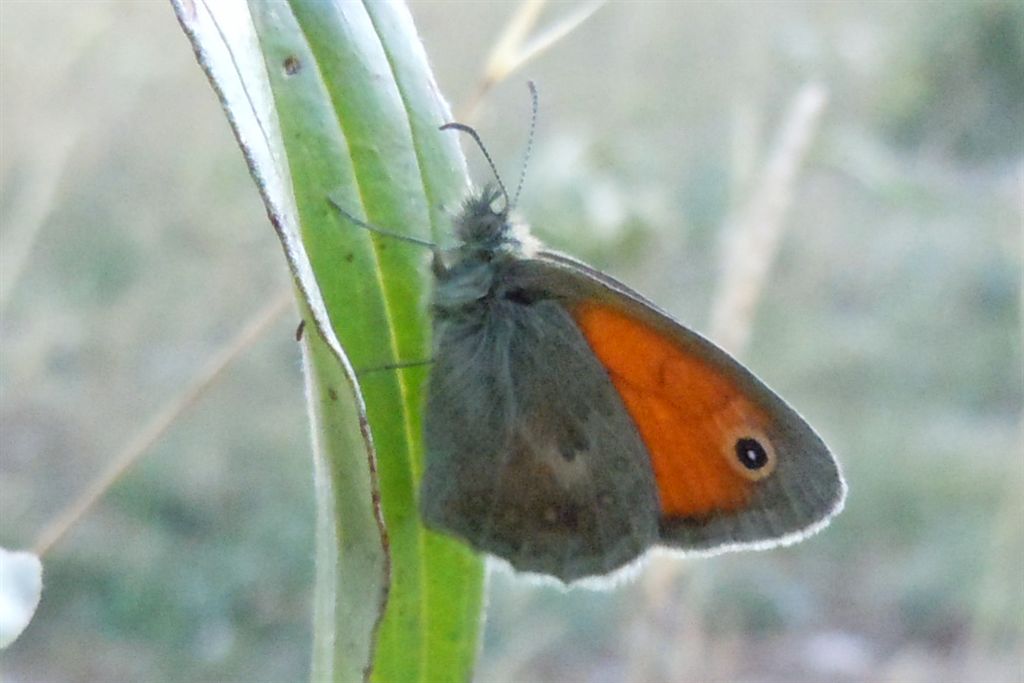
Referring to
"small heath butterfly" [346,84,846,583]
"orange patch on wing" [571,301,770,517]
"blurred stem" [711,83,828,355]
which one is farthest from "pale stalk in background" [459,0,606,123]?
"blurred stem" [711,83,828,355]

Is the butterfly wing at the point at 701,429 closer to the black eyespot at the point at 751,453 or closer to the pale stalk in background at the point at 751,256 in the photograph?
the black eyespot at the point at 751,453

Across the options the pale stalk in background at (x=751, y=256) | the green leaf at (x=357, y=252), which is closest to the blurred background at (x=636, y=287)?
the pale stalk in background at (x=751, y=256)

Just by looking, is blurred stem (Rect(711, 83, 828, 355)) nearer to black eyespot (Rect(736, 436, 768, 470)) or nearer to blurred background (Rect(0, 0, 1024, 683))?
blurred background (Rect(0, 0, 1024, 683))

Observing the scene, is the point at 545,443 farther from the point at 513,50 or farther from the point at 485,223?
the point at 513,50

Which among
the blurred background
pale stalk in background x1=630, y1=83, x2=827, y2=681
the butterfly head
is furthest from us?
the blurred background

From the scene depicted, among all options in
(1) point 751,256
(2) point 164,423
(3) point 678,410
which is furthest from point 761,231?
(2) point 164,423

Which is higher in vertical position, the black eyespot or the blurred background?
the black eyespot

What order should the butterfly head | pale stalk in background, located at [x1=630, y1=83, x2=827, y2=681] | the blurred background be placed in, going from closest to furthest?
the butterfly head → pale stalk in background, located at [x1=630, y1=83, x2=827, y2=681] → the blurred background

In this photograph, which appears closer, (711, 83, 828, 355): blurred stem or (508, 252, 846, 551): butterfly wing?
(508, 252, 846, 551): butterfly wing
